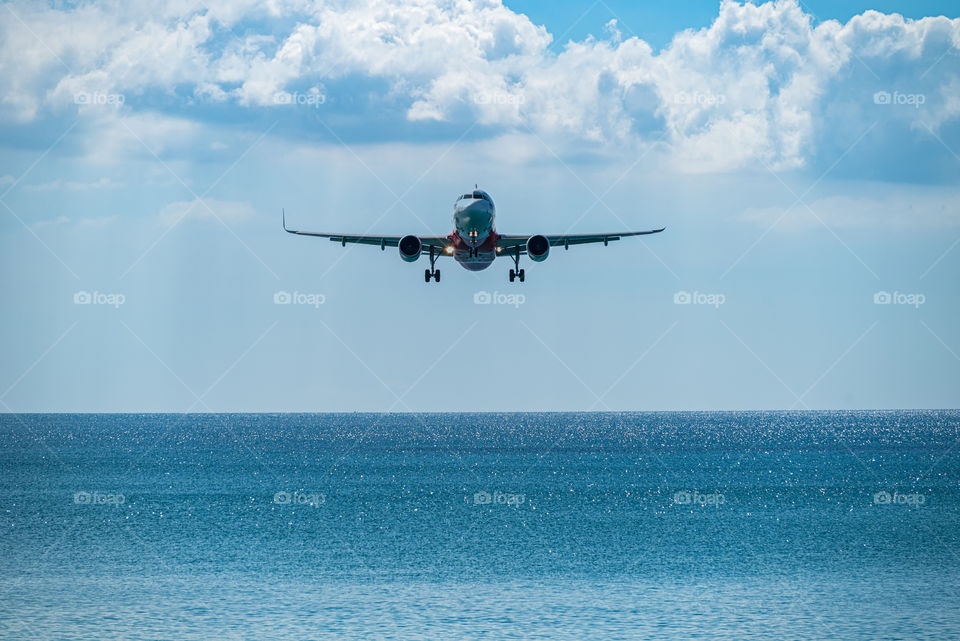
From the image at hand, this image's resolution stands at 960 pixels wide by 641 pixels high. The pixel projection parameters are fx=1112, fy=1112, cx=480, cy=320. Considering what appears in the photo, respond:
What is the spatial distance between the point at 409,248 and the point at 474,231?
487 centimetres

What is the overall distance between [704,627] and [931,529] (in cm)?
5175

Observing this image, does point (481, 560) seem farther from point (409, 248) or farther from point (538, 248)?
point (409, 248)

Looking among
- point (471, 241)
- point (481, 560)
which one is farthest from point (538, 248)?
point (481, 560)

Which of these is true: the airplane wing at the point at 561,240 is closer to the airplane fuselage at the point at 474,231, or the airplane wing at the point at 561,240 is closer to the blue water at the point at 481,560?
the airplane fuselage at the point at 474,231

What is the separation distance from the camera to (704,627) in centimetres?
6588

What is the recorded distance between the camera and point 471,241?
64438mm

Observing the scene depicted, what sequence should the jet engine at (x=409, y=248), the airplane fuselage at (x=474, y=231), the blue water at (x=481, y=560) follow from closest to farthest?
the airplane fuselage at (x=474, y=231)
the jet engine at (x=409, y=248)
the blue water at (x=481, y=560)

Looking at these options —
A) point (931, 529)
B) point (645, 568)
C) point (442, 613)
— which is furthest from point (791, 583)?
point (931, 529)

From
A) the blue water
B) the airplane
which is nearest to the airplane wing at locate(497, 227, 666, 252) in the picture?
the airplane

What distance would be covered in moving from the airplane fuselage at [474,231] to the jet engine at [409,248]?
2.17 m

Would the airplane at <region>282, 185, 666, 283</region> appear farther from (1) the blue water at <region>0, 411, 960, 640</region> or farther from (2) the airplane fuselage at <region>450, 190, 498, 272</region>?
(1) the blue water at <region>0, 411, 960, 640</region>

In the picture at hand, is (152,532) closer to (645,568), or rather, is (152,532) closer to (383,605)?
(383,605)

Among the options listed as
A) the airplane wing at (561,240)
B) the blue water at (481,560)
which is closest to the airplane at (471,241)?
the airplane wing at (561,240)

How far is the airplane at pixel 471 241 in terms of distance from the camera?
63.7 m
